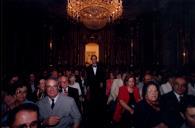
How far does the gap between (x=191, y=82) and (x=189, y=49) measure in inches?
172

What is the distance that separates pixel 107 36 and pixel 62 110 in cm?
1537

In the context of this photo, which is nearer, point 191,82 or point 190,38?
point 191,82

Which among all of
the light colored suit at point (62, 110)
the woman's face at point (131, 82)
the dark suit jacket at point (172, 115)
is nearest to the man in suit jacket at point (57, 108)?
the light colored suit at point (62, 110)

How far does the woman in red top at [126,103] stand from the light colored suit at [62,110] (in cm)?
180

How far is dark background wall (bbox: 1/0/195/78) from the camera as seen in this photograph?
13133 millimetres

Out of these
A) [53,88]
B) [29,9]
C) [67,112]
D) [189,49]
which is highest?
[29,9]

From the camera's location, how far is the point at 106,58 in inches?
768

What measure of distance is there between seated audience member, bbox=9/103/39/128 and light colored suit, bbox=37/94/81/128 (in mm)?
1793

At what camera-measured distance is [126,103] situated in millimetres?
6195

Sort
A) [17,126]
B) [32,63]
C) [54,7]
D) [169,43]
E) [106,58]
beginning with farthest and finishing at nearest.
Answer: [106,58] < [54,7] < [32,63] < [169,43] < [17,126]

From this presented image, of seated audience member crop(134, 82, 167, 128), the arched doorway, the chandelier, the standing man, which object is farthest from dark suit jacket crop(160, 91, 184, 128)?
the arched doorway

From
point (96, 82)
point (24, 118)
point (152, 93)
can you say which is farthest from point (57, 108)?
point (96, 82)

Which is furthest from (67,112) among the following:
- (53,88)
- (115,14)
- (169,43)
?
(169,43)

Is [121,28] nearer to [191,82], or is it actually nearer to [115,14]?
[115,14]
